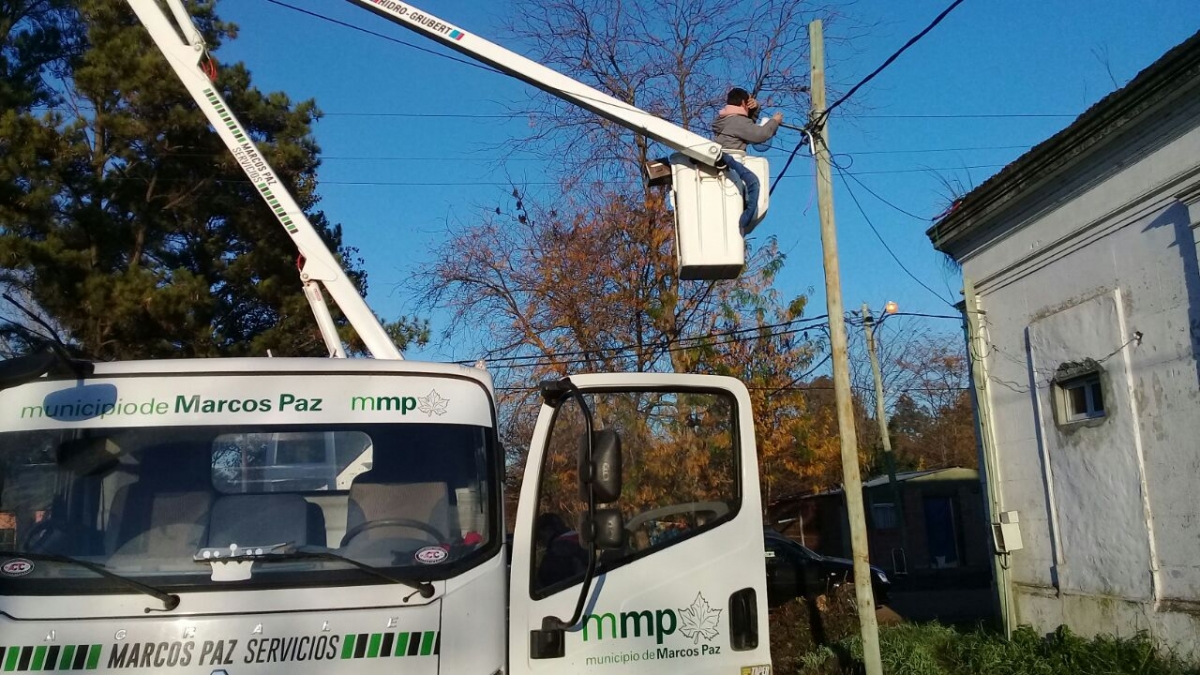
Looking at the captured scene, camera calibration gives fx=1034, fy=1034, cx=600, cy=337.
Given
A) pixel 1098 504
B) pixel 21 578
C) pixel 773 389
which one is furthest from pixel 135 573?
pixel 773 389

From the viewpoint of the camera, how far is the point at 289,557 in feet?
13.9

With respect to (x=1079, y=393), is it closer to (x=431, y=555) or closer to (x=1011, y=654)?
(x=1011, y=654)

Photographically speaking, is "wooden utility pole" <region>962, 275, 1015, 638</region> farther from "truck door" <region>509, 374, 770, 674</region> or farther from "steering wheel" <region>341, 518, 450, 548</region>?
"steering wheel" <region>341, 518, 450, 548</region>

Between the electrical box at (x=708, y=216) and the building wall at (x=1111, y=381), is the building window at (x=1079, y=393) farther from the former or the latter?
the electrical box at (x=708, y=216)

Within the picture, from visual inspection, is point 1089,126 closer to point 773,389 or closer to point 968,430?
point 773,389

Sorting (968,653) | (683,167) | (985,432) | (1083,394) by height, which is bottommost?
(968,653)

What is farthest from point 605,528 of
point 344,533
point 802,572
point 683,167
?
point 802,572

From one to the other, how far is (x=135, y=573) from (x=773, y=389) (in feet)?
45.2

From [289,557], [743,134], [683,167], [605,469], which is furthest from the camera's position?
[743,134]

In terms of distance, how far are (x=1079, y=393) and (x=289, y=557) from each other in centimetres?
871

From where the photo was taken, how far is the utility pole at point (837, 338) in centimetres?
1023

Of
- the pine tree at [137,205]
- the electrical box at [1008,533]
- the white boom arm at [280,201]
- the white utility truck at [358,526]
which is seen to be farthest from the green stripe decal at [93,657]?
the pine tree at [137,205]

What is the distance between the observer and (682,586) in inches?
205

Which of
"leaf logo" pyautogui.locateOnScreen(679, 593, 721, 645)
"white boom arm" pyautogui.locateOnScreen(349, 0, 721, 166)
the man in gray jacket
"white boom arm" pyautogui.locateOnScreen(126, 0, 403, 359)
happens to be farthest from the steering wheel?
"white boom arm" pyautogui.locateOnScreen(349, 0, 721, 166)
